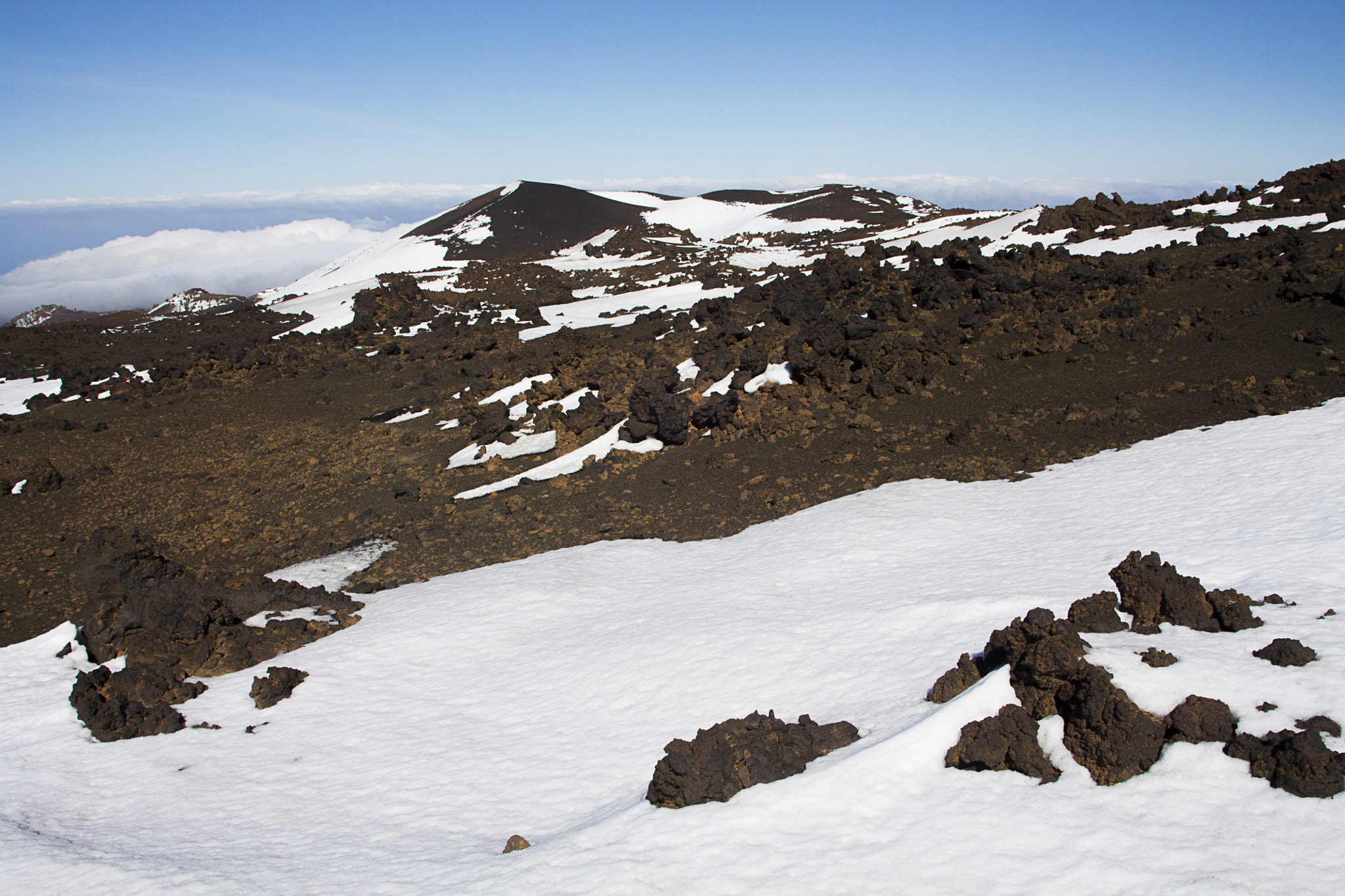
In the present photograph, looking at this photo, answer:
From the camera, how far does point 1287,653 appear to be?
5.44 meters

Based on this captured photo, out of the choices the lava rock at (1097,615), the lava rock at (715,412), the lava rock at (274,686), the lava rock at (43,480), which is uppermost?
the lava rock at (715,412)

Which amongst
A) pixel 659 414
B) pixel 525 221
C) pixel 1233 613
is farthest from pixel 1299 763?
pixel 525 221

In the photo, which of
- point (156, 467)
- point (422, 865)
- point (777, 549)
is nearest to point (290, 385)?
point (156, 467)

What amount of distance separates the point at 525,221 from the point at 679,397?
43.0 m

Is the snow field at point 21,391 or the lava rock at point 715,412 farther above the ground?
the snow field at point 21,391

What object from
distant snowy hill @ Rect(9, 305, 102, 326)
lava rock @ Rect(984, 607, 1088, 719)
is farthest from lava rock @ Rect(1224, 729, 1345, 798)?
distant snowy hill @ Rect(9, 305, 102, 326)

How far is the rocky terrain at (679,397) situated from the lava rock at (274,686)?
280cm

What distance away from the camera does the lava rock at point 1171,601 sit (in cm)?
615

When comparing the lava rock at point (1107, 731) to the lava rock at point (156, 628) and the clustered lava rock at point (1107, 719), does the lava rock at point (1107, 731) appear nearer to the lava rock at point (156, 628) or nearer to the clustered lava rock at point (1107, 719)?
the clustered lava rock at point (1107, 719)

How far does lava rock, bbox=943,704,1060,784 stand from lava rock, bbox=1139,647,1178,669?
38.3 inches

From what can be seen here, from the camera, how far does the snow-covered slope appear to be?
4660mm

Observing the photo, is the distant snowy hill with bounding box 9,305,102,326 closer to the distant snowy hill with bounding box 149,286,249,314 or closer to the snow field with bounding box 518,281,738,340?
the distant snowy hill with bounding box 149,286,249,314

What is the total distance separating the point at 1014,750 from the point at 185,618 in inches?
358

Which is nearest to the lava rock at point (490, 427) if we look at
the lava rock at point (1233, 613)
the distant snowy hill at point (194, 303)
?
the lava rock at point (1233, 613)
